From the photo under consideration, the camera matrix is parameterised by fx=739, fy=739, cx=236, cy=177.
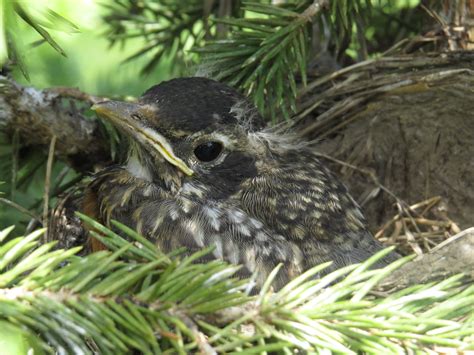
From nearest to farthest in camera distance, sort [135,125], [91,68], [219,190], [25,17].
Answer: [25,17]
[135,125]
[219,190]
[91,68]

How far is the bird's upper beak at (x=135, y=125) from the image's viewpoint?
1.78m

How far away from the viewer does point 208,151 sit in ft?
6.20

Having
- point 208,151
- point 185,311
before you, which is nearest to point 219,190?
point 208,151

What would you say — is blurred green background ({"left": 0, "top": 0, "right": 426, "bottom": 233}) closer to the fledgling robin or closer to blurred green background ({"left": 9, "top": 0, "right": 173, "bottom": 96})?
blurred green background ({"left": 9, "top": 0, "right": 173, "bottom": 96})

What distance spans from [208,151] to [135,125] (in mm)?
204

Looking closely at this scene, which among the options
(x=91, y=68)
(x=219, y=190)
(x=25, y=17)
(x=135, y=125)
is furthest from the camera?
(x=91, y=68)

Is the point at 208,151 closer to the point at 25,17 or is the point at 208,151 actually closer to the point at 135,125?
the point at 135,125

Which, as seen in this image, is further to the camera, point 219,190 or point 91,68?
point 91,68

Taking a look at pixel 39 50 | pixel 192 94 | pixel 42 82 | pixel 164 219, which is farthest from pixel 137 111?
pixel 42 82

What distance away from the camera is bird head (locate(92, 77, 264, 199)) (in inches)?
70.9

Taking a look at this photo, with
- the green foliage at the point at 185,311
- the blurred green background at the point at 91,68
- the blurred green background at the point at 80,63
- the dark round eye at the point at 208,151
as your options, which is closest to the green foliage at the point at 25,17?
the blurred green background at the point at 80,63

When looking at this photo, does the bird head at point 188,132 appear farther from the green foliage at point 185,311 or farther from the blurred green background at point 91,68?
the green foliage at point 185,311

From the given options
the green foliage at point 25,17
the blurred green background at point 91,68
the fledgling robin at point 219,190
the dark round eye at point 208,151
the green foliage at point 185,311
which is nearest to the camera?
the green foliage at point 25,17

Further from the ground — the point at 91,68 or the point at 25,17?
the point at 25,17
